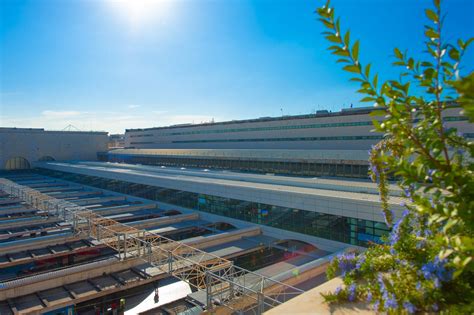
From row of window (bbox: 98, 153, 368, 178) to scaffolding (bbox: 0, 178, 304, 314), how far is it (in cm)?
1117

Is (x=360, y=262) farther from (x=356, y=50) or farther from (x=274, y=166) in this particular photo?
(x=274, y=166)

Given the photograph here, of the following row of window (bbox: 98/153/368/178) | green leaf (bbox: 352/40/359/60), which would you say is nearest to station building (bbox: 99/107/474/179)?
row of window (bbox: 98/153/368/178)

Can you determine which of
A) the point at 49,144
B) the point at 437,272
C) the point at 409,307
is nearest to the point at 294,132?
the point at 437,272

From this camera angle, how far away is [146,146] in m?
55.8

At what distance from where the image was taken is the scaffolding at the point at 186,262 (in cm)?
908

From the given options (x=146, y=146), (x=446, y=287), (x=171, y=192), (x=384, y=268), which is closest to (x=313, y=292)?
(x=384, y=268)

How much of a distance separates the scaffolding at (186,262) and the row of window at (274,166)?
11169mm

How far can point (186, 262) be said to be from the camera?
11.7m

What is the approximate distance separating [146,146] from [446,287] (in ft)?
183

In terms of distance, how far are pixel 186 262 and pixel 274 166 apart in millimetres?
16450

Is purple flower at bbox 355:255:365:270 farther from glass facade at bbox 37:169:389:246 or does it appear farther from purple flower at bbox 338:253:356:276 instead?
glass facade at bbox 37:169:389:246

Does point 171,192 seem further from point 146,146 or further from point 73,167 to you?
point 146,146

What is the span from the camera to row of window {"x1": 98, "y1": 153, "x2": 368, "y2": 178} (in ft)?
71.9

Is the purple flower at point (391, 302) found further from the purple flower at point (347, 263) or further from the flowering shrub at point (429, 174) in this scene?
the purple flower at point (347, 263)
